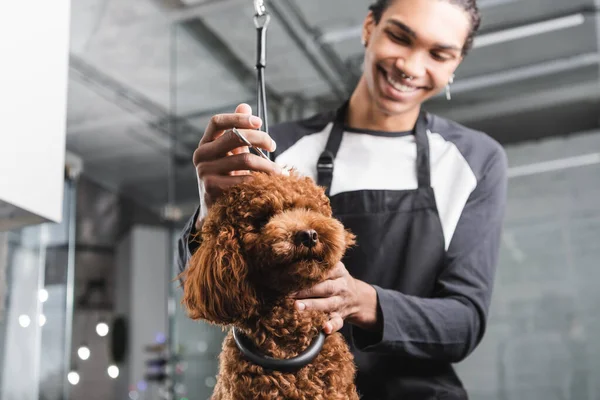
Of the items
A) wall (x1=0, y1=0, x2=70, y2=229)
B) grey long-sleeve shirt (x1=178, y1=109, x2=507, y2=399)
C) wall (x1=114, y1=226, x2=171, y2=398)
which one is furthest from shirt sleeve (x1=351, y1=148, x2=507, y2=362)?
wall (x1=114, y1=226, x2=171, y2=398)

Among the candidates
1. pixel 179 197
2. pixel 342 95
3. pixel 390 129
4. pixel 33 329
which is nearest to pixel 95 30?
pixel 179 197

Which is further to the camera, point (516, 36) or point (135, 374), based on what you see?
point (135, 374)

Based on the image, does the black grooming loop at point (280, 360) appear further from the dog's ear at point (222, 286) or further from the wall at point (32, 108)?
the wall at point (32, 108)

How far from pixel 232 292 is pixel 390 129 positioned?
0.57 meters

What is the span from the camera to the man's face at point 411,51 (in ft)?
3.83

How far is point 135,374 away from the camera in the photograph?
597cm

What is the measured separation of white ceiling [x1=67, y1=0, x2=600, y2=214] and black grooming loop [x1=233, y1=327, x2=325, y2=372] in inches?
97.1

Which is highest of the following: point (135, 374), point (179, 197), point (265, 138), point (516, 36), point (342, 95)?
point (516, 36)

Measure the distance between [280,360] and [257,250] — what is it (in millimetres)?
127

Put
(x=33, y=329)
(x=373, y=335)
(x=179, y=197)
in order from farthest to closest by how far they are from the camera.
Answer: (x=179, y=197) → (x=33, y=329) → (x=373, y=335)

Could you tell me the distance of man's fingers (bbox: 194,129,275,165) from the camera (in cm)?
77

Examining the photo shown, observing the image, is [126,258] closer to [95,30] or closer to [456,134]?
[95,30]

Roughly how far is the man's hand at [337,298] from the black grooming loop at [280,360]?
3cm

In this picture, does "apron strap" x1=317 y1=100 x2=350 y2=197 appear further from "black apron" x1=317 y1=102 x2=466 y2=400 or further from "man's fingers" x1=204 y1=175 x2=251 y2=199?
"man's fingers" x1=204 y1=175 x2=251 y2=199
